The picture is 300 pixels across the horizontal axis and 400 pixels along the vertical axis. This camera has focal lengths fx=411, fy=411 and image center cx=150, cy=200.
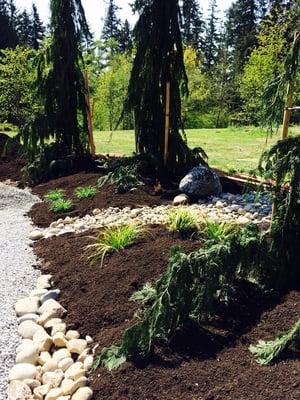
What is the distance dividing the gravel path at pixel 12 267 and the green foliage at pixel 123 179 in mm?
1433

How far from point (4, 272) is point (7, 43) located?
2555cm

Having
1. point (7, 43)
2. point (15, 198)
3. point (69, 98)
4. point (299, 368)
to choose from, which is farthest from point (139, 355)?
point (7, 43)

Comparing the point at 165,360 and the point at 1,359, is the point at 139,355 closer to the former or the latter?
the point at 165,360

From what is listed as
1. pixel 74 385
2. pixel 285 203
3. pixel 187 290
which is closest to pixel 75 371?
pixel 74 385

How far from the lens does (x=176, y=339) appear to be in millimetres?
2914

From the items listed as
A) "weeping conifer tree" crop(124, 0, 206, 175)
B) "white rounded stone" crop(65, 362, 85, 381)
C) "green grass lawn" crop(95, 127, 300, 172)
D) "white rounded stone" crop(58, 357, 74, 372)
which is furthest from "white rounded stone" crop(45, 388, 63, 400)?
"green grass lawn" crop(95, 127, 300, 172)

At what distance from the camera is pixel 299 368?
238cm

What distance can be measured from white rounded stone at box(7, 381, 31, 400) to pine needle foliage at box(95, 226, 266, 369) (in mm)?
496

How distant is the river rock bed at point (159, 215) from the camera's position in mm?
5102

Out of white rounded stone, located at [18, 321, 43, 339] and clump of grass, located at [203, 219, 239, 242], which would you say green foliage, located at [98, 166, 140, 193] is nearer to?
clump of grass, located at [203, 219, 239, 242]

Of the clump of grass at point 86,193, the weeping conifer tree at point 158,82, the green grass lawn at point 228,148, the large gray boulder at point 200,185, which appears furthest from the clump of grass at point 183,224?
the green grass lawn at point 228,148

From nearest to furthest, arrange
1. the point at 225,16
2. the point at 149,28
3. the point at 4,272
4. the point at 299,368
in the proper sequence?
the point at 299,368 → the point at 4,272 → the point at 149,28 → the point at 225,16

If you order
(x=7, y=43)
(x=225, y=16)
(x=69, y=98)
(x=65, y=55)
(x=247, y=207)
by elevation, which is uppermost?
(x=225, y=16)

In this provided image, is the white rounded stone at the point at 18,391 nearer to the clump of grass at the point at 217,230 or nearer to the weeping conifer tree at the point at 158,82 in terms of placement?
the clump of grass at the point at 217,230
